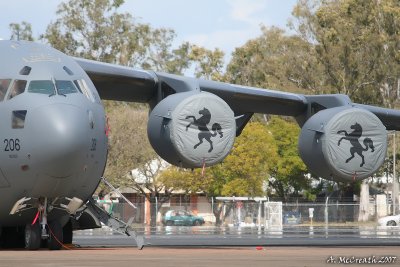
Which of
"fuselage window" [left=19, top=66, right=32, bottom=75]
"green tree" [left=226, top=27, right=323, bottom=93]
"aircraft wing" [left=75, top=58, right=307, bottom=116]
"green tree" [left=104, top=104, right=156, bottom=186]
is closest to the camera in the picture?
A: "fuselage window" [left=19, top=66, right=32, bottom=75]

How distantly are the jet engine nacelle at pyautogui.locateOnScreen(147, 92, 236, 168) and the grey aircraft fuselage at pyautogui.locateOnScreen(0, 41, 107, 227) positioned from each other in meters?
1.85

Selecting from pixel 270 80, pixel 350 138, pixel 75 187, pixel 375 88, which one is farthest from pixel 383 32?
pixel 75 187

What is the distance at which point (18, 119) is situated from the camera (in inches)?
766

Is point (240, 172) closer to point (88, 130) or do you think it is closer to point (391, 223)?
point (391, 223)

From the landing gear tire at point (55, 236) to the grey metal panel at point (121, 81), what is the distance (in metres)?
3.39

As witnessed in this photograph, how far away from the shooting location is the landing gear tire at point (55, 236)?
20.3 meters

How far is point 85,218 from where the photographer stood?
22.7 m

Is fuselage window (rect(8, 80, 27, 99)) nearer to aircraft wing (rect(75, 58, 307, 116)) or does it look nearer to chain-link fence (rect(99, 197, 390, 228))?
aircraft wing (rect(75, 58, 307, 116))

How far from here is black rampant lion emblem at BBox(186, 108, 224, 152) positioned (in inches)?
871

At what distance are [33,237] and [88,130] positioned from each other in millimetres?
2162

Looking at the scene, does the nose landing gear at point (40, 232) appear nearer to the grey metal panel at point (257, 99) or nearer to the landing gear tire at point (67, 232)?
the landing gear tire at point (67, 232)

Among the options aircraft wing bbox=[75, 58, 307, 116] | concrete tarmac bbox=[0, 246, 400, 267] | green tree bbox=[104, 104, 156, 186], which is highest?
green tree bbox=[104, 104, 156, 186]

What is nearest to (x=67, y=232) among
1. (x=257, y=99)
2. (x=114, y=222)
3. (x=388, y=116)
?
(x=114, y=222)

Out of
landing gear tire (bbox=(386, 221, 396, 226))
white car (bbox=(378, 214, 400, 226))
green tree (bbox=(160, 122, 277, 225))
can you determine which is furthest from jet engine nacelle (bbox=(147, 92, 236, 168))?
green tree (bbox=(160, 122, 277, 225))
